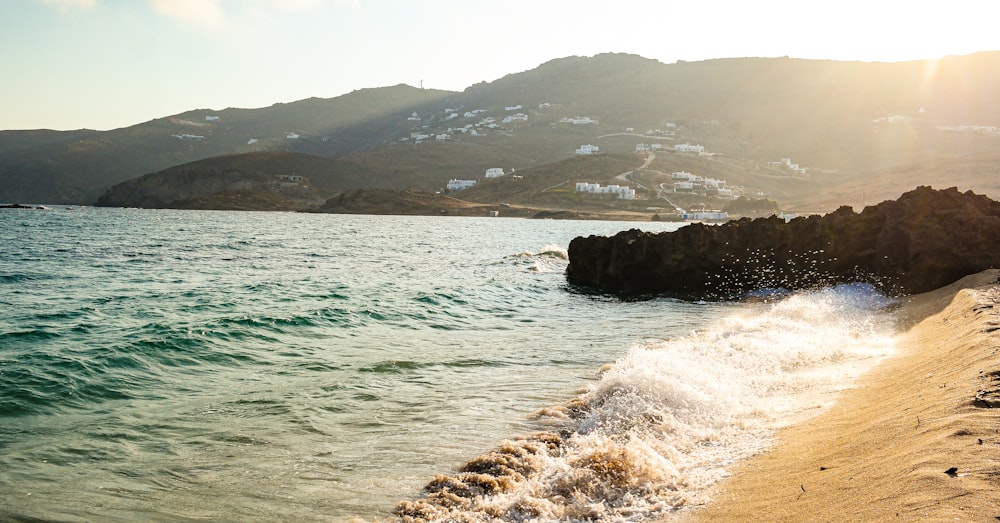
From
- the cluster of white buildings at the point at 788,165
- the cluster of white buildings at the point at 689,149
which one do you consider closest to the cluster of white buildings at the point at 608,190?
the cluster of white buildings at the point at 788,165

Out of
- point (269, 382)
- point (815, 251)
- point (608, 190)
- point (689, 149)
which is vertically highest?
point (689, 149)

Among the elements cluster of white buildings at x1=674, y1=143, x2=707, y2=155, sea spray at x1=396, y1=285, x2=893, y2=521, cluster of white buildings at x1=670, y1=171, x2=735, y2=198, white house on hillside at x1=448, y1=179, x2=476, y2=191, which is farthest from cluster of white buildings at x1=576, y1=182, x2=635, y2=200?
sea spray at x1=396, y1=285, x2=893, y2=521

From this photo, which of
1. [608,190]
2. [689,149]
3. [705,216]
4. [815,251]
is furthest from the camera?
[689,149]

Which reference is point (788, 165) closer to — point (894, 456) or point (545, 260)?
point (545, 260)

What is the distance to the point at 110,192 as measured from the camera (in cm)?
16162

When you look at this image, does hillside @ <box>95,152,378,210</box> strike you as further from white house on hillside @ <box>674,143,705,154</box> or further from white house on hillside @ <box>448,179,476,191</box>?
white house on hillside @ <box>674,143,705,154</box>

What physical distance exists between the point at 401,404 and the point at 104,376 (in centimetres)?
537

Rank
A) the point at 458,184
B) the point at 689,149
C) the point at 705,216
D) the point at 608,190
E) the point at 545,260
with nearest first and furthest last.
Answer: the point at 545,260 < the point at 705,216 < the point at 608,190 < the point at 458,184 < the point at 689,149

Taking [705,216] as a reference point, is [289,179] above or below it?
above

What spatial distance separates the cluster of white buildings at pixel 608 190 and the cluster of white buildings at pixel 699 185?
46.3ft

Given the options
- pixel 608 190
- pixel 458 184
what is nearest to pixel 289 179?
pixel 458 184

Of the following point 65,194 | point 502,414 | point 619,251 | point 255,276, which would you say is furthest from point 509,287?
point 65,194

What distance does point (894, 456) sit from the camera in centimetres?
571

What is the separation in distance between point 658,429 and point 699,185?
6032 inches
